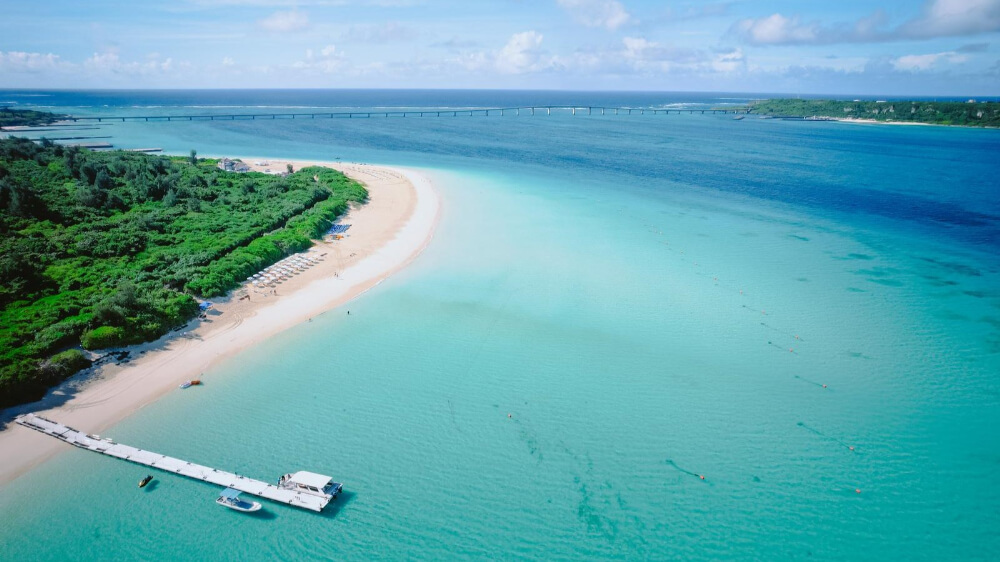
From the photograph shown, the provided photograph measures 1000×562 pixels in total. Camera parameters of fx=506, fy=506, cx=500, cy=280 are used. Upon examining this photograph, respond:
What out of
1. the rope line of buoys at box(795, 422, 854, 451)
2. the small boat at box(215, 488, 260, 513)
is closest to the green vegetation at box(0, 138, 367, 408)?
the small boat at box(215, 488, 260, 513)

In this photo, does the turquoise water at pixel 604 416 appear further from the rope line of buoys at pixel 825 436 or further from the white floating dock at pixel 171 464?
the white floating dock at pixel 171 464

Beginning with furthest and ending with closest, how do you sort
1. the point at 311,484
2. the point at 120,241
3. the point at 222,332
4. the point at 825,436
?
1. the point at 120,241
2. the point at 222,332
3. the point at 825,436
4. the point at 311,484

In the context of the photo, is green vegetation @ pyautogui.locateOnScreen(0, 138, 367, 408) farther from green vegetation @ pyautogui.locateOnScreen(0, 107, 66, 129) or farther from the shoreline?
green vegetation @ pyautogui.locateOnScreen(0, 107, 66, 129)

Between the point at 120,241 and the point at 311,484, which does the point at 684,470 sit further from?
the point at 120,241

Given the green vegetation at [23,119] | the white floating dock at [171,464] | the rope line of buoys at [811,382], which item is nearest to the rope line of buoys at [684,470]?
the rope line of buoys at [811,382]

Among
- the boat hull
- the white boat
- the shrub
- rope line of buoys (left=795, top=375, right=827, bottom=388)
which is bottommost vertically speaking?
the boat hull

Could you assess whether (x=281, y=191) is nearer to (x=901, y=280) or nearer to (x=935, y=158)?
(x=901, y=280)

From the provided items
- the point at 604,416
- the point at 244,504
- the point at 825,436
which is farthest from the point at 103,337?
the point at 825,436
